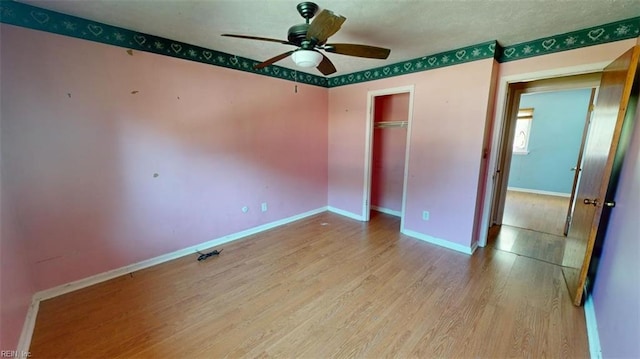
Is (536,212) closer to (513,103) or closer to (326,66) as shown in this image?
(513,103)

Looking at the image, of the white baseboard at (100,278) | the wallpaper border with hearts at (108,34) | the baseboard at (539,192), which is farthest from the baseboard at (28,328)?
the baseboard at (539,192)

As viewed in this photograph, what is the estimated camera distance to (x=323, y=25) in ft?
4.70

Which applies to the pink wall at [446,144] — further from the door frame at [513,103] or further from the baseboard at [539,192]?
the baseboard at [539,192]

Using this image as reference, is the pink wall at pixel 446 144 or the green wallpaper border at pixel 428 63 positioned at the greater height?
the green wallpaper border at pixel 428 63

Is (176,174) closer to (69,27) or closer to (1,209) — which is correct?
(1,209)

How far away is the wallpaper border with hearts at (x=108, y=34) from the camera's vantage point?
1.78 m

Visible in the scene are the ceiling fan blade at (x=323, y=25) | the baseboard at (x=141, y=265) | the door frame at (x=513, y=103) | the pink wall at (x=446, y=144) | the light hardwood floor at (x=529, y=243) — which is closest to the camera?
the ceiling fan blade at (x=323, y=25)

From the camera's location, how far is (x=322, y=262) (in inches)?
106

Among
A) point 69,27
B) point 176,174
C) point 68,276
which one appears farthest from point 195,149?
point 68,276

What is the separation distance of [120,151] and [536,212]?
6.30 metres

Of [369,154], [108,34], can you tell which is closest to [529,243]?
[369,154]

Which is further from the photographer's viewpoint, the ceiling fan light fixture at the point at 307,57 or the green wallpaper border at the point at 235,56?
the green wallpaper border at the point at 235,56

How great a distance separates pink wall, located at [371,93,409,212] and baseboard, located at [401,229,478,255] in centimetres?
92

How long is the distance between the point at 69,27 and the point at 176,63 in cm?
77
